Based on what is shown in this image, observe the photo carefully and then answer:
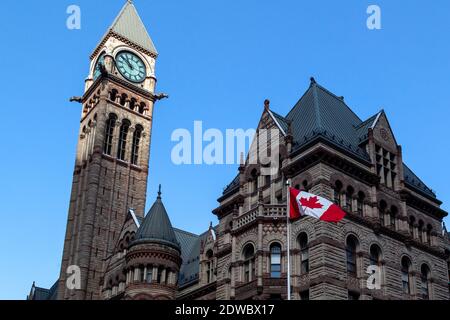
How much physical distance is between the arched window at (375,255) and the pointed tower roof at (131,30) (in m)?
65.9

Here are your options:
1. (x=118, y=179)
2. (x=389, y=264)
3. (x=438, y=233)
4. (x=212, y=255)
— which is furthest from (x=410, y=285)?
(x=118, y=179)

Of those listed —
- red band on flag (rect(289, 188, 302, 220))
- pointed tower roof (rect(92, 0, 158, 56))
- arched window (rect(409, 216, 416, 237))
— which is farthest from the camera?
pointed tower roof (rect(92, 0, 158, 56))

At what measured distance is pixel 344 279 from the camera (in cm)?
4094

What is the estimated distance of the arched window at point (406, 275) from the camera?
4603cm

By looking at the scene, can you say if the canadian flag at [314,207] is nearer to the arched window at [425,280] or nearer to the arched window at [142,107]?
the arched window at [425,280]

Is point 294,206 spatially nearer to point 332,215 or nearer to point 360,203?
point 332,215

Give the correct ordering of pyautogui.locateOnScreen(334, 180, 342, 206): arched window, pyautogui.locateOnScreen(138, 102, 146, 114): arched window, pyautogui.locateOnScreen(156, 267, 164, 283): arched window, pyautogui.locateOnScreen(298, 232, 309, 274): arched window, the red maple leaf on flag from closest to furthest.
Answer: the red maple leaf on flag
pyautogui.locateOnScreen(298, 232, 309, 274): arched window
pyautogui.locateOnScreen(334, 180, 342, 206): arched window
pyautogui.locateOnScreen(156, 267, 164, 283): arched window
pyautogui.locateOnScreen(138, 102, 146, 114): arched window

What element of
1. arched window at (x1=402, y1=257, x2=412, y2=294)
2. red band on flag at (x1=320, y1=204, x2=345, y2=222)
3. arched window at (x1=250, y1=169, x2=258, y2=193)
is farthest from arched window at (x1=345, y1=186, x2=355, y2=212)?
red band on flag at (x1=320, y1=204, x2=345, y2=222)

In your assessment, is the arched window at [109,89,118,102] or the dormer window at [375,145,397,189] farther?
the arched window at [109,89,118,102]

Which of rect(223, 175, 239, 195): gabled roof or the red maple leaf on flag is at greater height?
rect(223, 175, 239, 195): gabled roof

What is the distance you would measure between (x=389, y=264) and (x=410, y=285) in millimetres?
2982

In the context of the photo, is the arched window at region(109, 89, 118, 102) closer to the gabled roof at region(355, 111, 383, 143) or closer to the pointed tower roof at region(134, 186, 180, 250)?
the pointed tower roof at region(134, 186, 180, 250)

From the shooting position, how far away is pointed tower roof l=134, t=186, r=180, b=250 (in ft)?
202
